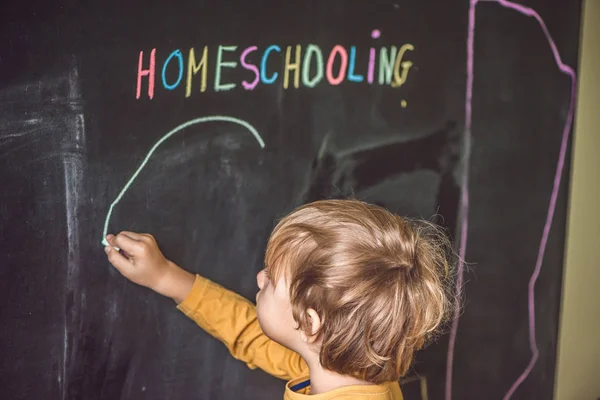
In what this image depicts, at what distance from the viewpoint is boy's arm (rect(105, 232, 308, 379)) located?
1063 millimetres

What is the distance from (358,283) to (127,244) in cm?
40

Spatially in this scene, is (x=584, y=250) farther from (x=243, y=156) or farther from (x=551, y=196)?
(x=243, y=156)

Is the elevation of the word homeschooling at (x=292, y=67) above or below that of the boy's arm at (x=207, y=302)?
Result: above

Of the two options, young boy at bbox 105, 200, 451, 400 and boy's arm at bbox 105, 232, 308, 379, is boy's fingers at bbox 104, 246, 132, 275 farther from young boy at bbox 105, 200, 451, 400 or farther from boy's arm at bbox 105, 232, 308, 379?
young boy at bbox 105, 200, 451, 400

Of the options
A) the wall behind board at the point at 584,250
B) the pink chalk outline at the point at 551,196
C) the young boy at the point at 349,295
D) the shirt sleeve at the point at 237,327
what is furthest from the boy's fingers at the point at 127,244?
the wall behind board at the point at 584,250

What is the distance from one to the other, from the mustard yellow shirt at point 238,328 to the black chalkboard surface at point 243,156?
0.15ft

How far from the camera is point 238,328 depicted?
1.09 m

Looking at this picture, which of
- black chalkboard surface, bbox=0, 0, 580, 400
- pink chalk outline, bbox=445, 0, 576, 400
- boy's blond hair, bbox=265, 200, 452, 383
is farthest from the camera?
pink chalk outline, bbox=445, 0, 576, 400

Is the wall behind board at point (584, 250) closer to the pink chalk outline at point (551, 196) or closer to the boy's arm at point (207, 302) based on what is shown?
the pink chalk outline at point (551, 196)

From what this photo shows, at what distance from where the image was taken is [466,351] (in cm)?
122

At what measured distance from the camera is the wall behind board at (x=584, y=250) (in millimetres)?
1151

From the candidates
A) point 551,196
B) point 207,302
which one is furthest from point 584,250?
point 207,302

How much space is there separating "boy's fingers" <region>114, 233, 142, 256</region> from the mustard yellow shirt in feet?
0.38

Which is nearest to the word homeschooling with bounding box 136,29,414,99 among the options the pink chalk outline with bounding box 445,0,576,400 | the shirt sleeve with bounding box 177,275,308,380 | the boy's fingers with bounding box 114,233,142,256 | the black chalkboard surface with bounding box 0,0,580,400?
the black chalkboard surface with bounding box 0,0,580,400
